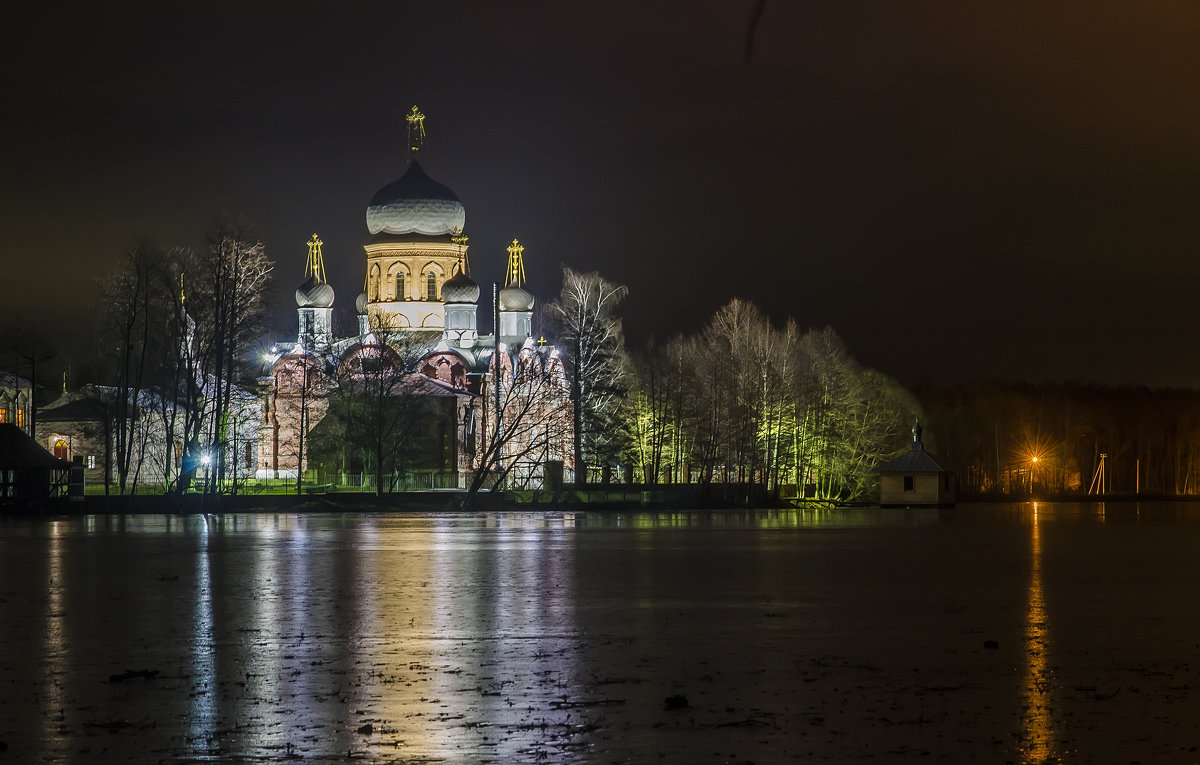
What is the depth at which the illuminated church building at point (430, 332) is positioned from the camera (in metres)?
69.4

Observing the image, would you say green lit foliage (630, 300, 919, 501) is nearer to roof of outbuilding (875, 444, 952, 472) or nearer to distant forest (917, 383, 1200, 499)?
roof of outbuilding (875, 444, 952, 472)

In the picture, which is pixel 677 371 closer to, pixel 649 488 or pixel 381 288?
pixel 649 488

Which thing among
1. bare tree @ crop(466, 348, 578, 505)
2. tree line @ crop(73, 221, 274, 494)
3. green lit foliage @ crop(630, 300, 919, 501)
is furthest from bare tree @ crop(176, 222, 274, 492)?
green lit foliage @ crop(630, 300, 919, 501)

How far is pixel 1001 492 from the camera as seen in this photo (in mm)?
96312

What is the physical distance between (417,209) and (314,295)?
688 cm

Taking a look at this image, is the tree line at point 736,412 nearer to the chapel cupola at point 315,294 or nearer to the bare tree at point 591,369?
the bare tree at point 591,369

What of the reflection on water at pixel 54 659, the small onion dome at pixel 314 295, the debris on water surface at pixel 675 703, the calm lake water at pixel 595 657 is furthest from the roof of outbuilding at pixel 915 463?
the debris on water surface at pixel 675 703

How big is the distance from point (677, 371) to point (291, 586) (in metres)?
48.3

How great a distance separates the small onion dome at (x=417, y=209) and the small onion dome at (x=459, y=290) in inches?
137

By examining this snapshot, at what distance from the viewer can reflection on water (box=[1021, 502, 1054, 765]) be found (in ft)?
32.9

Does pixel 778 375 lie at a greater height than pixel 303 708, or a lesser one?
greater

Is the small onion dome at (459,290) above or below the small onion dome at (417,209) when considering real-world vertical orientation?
below

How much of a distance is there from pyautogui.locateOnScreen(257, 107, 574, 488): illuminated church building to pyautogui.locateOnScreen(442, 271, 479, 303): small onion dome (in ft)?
0.16

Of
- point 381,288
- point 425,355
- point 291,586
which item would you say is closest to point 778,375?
point 425,355
